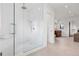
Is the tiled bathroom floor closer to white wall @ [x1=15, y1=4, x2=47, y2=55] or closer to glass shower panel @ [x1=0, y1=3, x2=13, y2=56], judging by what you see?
white wall @ [x1=15, y1=4, x2=47, y2=55]

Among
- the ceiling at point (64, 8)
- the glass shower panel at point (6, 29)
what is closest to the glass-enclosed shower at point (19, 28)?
the glass shower panel at point (6, 29)

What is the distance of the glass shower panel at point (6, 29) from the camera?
342cm

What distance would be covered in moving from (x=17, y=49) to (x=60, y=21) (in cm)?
1044

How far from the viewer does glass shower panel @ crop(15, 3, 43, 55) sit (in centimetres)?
403

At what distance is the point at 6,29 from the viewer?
3533 mm

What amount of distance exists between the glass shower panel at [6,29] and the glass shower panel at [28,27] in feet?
1.02

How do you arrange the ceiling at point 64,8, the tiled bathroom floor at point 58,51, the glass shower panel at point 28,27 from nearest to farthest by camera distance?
the glass shower panel at point 28,27 < the tiled bathroom floor at point 58,51 < the ceiling at point 64,8

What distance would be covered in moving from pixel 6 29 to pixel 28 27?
1.29 meters

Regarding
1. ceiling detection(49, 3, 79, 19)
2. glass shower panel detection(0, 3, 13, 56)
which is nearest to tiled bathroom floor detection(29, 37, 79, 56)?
glass shower panel detection(0, 3, 13, 56)

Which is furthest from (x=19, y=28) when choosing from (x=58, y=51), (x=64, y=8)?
(x=64, y=8)

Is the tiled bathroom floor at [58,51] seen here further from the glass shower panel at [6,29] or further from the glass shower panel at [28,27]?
the glass shower panel at [6,29]

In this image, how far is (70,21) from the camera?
13164 mm

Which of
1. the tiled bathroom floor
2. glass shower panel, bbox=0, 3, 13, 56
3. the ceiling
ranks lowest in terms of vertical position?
the tiled bathroom floor

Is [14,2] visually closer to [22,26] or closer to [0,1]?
[0,1]
